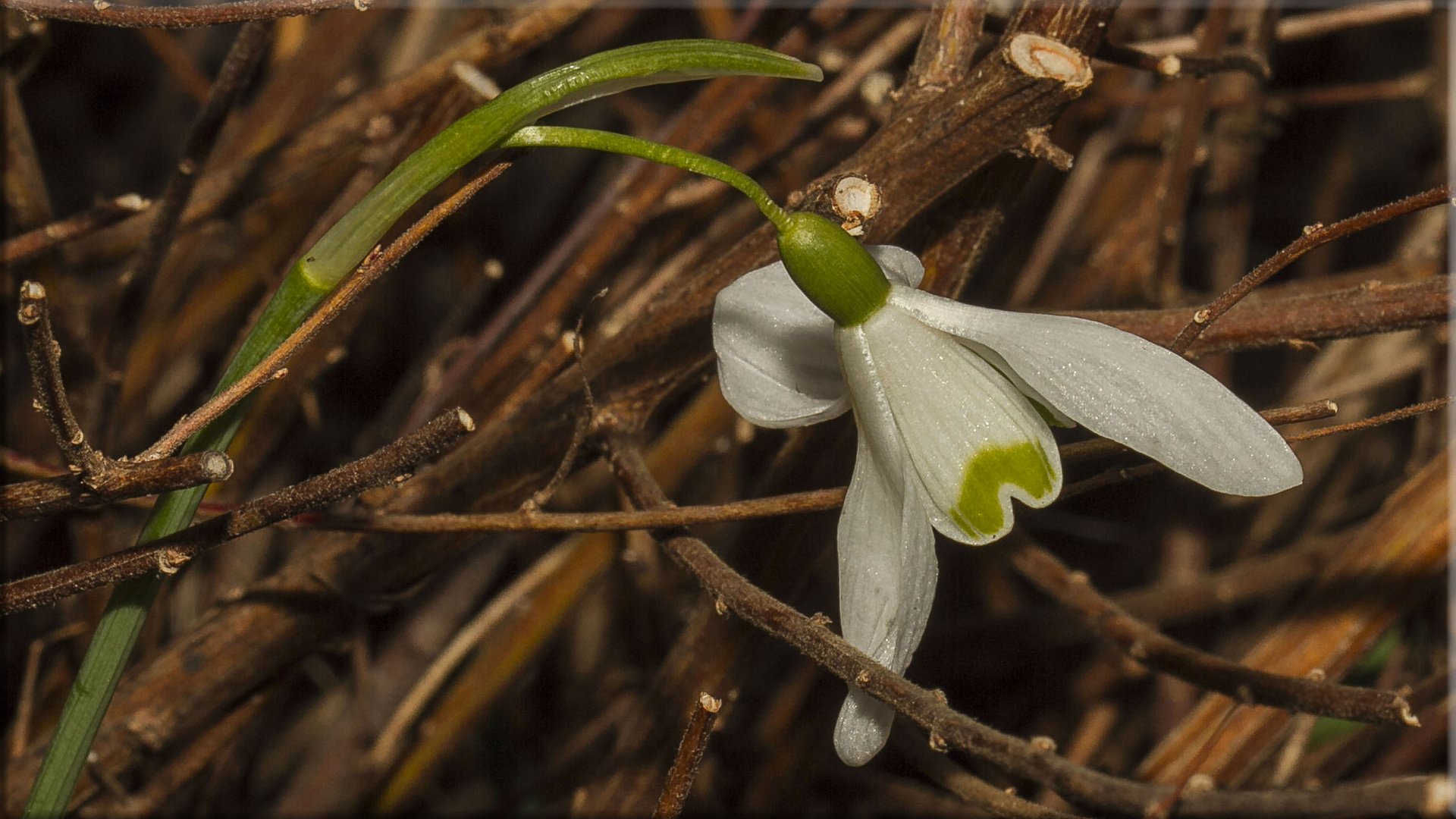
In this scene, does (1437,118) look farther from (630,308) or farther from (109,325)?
(109,325)

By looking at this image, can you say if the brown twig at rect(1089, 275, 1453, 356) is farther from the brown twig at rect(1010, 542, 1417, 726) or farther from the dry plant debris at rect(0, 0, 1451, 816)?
the brown twig at rect(1010, 542, 1417, 726)

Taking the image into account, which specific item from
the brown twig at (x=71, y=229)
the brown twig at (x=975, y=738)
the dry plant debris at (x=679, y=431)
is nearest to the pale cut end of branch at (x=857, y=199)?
the dry plant debris at (x=679, y=431)

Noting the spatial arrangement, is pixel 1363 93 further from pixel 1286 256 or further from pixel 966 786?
pixel 966 786

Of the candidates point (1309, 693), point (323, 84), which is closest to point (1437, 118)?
point (1309, 693)

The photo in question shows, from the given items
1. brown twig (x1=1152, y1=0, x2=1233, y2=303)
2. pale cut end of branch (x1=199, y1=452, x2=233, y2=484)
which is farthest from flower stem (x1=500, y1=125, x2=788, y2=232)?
brown twig (x1=1152, y1=0, x2=1233, y2=303)

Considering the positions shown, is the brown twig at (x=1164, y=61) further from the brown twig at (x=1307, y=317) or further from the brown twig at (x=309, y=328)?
the brown twig at (x=309, y=328)
